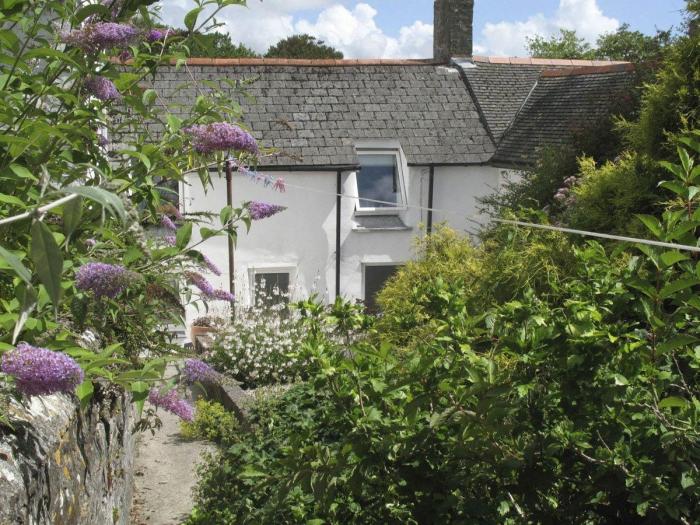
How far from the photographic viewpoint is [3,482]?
5.64 feet

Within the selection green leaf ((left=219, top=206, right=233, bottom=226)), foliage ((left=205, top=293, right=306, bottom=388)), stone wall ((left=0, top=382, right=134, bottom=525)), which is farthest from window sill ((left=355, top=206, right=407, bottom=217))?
green leaf ((left=219, top=206, right=233, bottom=226))

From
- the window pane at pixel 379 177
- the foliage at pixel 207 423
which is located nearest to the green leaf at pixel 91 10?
the foliage at pixel 207 423

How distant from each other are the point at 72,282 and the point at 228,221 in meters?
0.84

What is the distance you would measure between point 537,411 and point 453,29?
53.3 feet

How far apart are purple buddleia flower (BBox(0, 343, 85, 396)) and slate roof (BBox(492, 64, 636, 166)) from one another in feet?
41.6

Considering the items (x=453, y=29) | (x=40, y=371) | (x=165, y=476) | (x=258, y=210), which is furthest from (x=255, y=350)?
(x=453, y=29)

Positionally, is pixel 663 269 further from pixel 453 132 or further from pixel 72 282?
pixel 453 132

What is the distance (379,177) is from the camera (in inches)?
656

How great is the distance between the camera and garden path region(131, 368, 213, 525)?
234 inches

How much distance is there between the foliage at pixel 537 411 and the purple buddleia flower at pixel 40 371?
3.07 feet

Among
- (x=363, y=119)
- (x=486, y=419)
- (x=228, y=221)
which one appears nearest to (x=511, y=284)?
(x=228, y=221)

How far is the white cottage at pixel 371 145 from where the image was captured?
15.2 meters

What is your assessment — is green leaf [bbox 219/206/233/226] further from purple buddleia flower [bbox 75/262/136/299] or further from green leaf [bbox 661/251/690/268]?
green leaf [bbox 661/251/690/268]

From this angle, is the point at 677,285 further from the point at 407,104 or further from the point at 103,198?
the point at 407,104
